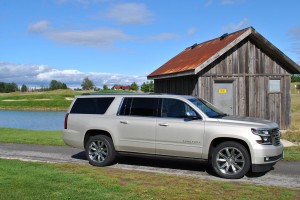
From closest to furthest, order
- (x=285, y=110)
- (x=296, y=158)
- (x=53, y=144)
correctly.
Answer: (x=296, y=158), (x=53, y=144), (x=285, y=110)

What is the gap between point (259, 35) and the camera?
17781 millimetres

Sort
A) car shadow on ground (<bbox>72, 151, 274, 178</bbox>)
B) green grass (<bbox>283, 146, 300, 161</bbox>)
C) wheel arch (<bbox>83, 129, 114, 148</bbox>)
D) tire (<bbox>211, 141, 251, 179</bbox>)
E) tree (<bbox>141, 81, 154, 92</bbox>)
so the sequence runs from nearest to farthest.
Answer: tire (<bbox>211, 141, 251, 179</bbox>) → car shadow on ground (<bbox>72, 151, 274, 178</bbox>) → wheel arch (<bbox>83, 129, 114, 148</bbox>) → green grass (<bbox>283, 146, 300, 161</bbox>) → tree (<bbox>141, 81, 154, 92</bbox>)

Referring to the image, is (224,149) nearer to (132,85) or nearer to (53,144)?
(53,144)

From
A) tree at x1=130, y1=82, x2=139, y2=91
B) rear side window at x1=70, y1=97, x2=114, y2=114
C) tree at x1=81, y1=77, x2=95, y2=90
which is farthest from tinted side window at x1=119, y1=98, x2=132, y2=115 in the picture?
tree at x1=81, y1=77, x2=95, y2=90

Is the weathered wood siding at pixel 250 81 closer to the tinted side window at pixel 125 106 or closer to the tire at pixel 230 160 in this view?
the tinted side window at pixel 125 106

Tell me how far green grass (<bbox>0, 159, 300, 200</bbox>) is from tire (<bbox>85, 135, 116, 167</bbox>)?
3.61 feet

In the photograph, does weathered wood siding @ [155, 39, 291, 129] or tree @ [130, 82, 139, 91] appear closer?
weathered wood siding @ [155, 39, 291, 129]

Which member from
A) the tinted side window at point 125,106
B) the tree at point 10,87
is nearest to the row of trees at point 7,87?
the tree at point 10,87

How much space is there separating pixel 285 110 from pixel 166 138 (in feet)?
36.7

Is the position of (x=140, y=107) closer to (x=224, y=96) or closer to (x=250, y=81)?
(x=224, y=96)

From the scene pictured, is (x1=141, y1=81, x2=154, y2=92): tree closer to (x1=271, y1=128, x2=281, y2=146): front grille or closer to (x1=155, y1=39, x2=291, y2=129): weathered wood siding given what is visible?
(x1=155, y1=39, x2=291, y2=129): weathered wood siding

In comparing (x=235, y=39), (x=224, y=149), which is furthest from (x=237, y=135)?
(x=235, y=39)

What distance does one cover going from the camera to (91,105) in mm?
10602

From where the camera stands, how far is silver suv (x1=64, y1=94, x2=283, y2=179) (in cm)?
861
